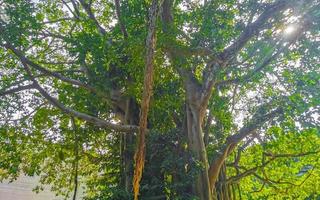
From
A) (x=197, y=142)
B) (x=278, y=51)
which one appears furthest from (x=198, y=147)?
(x=278, y=51)

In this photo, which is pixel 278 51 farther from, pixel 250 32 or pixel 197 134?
pixel 197 134

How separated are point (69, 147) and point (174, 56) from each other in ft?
11.9

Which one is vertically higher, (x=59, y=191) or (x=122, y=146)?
(x=122, y=146)

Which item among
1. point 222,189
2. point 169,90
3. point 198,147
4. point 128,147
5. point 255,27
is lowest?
point 222,189

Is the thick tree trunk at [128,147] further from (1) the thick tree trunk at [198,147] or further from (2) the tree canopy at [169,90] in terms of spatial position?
(1) the thick tree trunk at [198,147]

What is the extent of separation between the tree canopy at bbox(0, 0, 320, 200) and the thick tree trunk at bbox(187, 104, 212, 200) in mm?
16

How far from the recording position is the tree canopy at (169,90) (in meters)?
4.43

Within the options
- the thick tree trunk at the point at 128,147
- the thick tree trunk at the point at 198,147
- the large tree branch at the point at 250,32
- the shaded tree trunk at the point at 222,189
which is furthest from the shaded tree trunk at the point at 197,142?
the thick tree trunk at the point at 128,147

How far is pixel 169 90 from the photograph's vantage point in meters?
5.28

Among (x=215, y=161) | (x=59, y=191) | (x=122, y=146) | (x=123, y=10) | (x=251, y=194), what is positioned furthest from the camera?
(x=251, y=194)

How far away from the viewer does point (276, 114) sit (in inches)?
186

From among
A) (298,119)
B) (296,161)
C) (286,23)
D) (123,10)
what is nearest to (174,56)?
(123,10)

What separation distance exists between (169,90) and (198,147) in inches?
37.9

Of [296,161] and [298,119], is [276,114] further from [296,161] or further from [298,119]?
[296,161]
